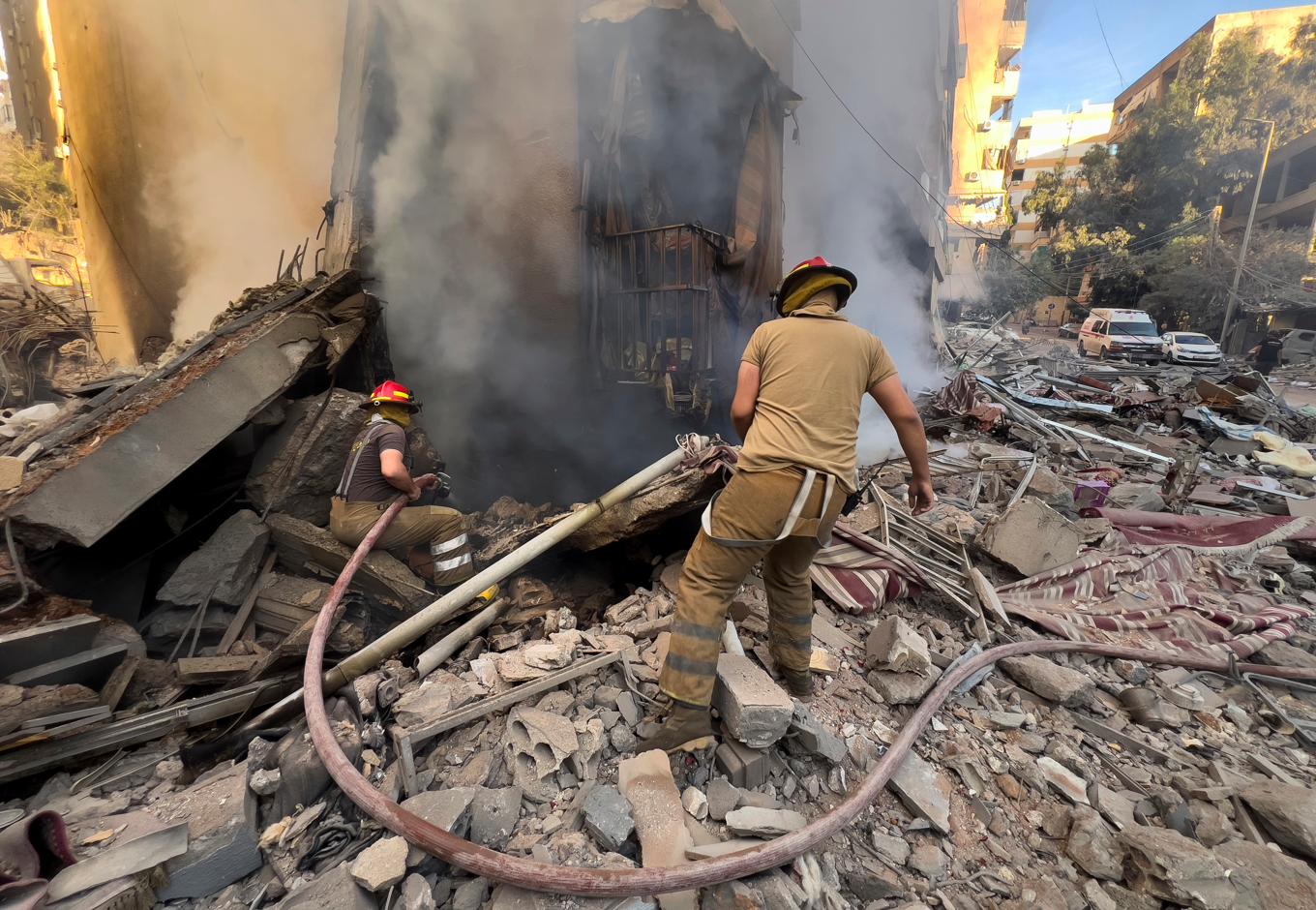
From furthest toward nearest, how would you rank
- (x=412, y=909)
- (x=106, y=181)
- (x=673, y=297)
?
(x=106, y=181)
(x=673, y=297)
(x=412, y=909)

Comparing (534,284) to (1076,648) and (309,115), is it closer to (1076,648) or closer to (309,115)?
(309,115)

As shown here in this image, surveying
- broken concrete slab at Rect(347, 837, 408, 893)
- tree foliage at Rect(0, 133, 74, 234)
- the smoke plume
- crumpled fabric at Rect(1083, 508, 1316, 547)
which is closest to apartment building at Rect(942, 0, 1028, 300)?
crumpled fabric at Rect(1083, 508, 1316, 547)

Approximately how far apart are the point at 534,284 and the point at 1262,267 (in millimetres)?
29691

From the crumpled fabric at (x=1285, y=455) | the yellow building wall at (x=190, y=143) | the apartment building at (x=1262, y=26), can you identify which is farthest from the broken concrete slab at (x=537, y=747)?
the apartment building at (x=1262, y=26)

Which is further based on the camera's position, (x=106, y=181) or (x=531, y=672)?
(x=106, y=181)

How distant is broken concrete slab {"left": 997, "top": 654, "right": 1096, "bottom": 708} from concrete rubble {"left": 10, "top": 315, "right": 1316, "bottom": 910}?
12mm

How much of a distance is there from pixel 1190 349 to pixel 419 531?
1988 cm

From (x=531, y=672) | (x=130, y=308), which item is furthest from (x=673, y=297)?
(x=130, y=308)

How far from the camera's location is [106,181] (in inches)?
283

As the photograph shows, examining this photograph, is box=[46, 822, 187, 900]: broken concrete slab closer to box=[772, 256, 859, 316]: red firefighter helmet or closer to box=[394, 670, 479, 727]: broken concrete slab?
box=[394, 670, 479, 727]: broken concrete slab

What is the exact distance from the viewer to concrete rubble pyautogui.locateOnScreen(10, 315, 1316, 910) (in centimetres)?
170

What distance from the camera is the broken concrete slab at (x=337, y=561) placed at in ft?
10.8

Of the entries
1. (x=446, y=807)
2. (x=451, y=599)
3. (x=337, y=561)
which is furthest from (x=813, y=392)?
(x=337, y=561)

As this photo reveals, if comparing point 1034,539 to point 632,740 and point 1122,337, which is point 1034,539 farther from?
point 1122,337
